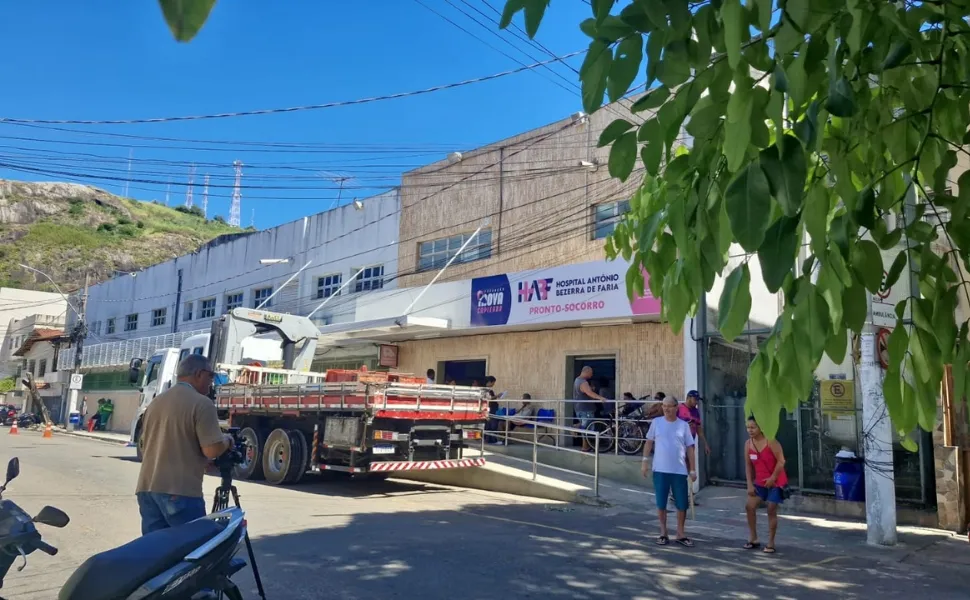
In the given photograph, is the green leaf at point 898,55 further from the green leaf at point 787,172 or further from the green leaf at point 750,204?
the green leaf at point 750,204

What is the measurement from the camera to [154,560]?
3561 mm

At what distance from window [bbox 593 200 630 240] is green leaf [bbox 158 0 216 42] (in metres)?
15.6

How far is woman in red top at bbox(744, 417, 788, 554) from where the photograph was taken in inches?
326

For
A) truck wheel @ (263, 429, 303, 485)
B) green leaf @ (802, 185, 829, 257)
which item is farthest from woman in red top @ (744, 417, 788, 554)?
truck wheel @ (263, 429, 303, 485)

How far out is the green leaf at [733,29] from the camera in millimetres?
1648

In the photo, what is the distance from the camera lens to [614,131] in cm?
218

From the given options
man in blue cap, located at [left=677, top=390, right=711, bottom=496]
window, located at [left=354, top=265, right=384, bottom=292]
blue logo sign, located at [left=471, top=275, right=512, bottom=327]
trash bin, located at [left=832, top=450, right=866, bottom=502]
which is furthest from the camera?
window, located at [left=354, top=265, right=384, bottom=292]

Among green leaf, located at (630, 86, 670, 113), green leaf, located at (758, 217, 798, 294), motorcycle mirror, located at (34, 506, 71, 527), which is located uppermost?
green leaf, located at (630, 86, 670, 113)

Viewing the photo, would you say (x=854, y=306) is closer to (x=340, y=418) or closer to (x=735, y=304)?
(x=735, y=304)

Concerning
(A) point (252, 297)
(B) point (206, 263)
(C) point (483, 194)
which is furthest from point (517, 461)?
(B) point (206, 263)

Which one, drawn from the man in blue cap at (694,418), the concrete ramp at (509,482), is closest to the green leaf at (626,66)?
the concrete ramp at (509,482)

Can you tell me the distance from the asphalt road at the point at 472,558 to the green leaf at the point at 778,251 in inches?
187

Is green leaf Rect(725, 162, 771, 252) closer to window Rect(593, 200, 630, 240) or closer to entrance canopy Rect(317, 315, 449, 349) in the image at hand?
window Rect(593, 200, 630, 240)

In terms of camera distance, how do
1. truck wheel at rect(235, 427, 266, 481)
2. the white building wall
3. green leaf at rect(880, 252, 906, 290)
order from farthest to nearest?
the white building wall
truck wheel at rect(235, 427, 266, 481)
green leaf at rect(880, 252, 906, 290)
